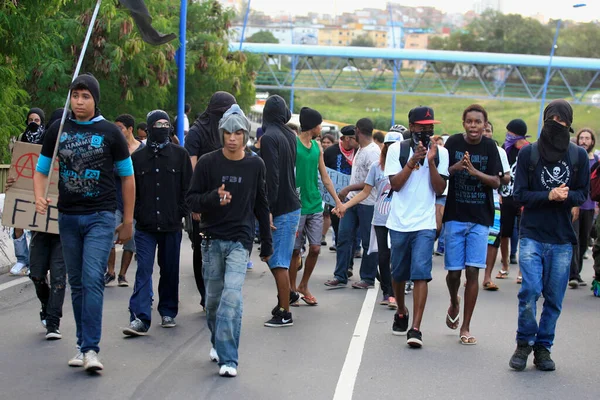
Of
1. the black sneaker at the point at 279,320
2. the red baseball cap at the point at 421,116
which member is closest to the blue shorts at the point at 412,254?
the red baseball cap at the point at 421,116

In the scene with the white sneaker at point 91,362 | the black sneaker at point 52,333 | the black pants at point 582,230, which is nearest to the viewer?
the white sneaker at point 91,362

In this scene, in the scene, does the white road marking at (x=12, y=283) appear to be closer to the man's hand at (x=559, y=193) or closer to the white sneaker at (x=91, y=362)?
the white sneaker at (x=91, y=362)

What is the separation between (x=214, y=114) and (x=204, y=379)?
3275 mm

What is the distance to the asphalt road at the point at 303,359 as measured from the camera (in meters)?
6.86

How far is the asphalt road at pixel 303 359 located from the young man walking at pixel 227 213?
0.52m

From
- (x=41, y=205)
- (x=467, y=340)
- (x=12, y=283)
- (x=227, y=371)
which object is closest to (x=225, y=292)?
(x=227, y=371)

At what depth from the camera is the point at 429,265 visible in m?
8.44

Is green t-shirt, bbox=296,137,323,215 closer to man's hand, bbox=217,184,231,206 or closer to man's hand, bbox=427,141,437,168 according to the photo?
man's hand, bbox=427,141,437,168

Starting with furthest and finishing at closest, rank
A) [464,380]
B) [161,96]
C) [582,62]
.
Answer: [582,62]
[161,96]
[464,380]

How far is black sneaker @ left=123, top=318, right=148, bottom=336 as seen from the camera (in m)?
8.41

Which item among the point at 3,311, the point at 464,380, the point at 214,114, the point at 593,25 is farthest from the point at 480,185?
the point at 593,25

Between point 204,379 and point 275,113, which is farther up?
point 275,113

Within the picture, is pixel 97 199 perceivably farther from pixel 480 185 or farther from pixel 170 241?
pixel 480 185

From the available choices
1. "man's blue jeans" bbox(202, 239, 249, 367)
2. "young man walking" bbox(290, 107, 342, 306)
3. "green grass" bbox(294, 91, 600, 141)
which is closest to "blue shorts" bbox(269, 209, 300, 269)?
"young man walking" bbox(290, 107, 342, 306)
